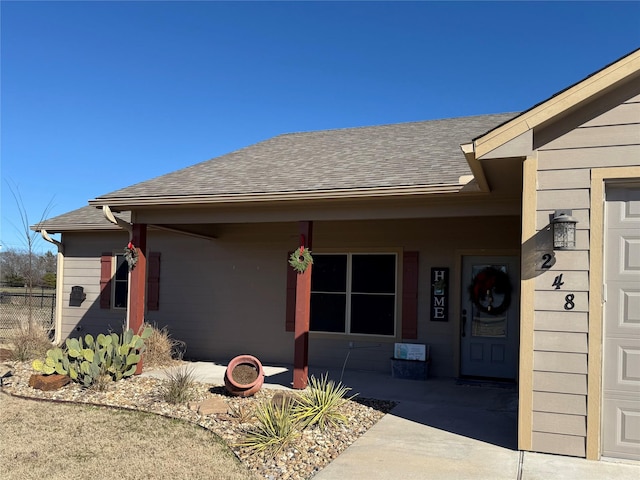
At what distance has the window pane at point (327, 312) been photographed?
31.0ft

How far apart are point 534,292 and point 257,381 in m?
3.60

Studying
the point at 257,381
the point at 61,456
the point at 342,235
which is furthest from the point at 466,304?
the point at 61,456

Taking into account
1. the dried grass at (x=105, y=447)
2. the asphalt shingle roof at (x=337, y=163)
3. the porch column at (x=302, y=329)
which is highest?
the asphalt shingle roof at (x=337, y=163)

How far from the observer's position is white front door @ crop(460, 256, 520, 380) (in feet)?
27.1

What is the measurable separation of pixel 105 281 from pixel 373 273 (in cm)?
616

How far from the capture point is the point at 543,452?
450cm

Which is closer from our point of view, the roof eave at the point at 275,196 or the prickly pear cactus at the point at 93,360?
the roof eave at the point at 275,196

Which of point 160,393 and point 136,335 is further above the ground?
point 136,335

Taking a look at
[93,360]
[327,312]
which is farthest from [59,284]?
[327,312]

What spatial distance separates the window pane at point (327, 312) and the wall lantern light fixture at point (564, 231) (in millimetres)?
5364

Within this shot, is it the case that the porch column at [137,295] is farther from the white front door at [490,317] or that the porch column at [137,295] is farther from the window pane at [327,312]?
the white front door at [490,317]

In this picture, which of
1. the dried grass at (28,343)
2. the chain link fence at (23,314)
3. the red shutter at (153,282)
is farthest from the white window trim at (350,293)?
the chain link fence at (23,314)

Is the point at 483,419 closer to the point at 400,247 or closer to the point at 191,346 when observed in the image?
the point at 400,247

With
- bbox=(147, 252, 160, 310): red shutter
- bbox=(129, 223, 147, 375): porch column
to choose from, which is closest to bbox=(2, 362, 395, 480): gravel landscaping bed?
bbox=(129, 223, 147, 375): porch column
